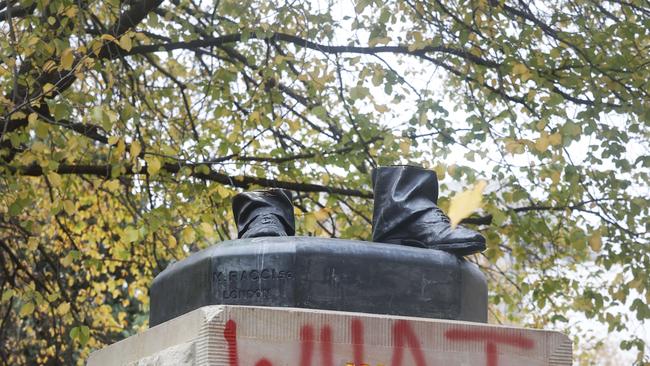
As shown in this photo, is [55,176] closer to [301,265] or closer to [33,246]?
[33,246]

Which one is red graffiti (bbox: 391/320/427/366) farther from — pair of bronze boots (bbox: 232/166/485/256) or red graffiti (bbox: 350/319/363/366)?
pair of bronze boots (bbox: 232/166/485/256)

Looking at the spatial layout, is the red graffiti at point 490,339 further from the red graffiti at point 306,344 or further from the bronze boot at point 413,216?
the red graffiti at point 306,344

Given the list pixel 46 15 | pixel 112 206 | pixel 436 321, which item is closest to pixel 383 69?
pixel 46 15

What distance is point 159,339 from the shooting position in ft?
11.5

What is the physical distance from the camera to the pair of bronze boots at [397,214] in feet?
11.7

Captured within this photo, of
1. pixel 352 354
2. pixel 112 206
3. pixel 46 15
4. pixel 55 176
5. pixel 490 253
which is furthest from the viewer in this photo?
pixel 112 206

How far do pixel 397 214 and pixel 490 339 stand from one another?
1.82 feet

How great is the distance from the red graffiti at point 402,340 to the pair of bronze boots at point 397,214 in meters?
0.37

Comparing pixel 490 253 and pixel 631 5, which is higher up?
pixel 631 5

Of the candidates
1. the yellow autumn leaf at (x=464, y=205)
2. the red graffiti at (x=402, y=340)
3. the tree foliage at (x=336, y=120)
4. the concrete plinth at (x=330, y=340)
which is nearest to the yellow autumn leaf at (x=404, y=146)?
the tree foliage at (x=336, y=120)

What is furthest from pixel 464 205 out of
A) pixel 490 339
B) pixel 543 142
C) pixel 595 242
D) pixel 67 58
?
pixel 595 242

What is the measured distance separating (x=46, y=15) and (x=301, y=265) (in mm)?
4758

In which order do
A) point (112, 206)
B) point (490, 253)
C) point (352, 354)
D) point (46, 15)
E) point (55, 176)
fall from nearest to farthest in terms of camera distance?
point (352, 354), point (55, 176), point (46, 15), point (490, 253), point (112, 206)

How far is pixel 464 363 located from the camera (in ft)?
11.1
